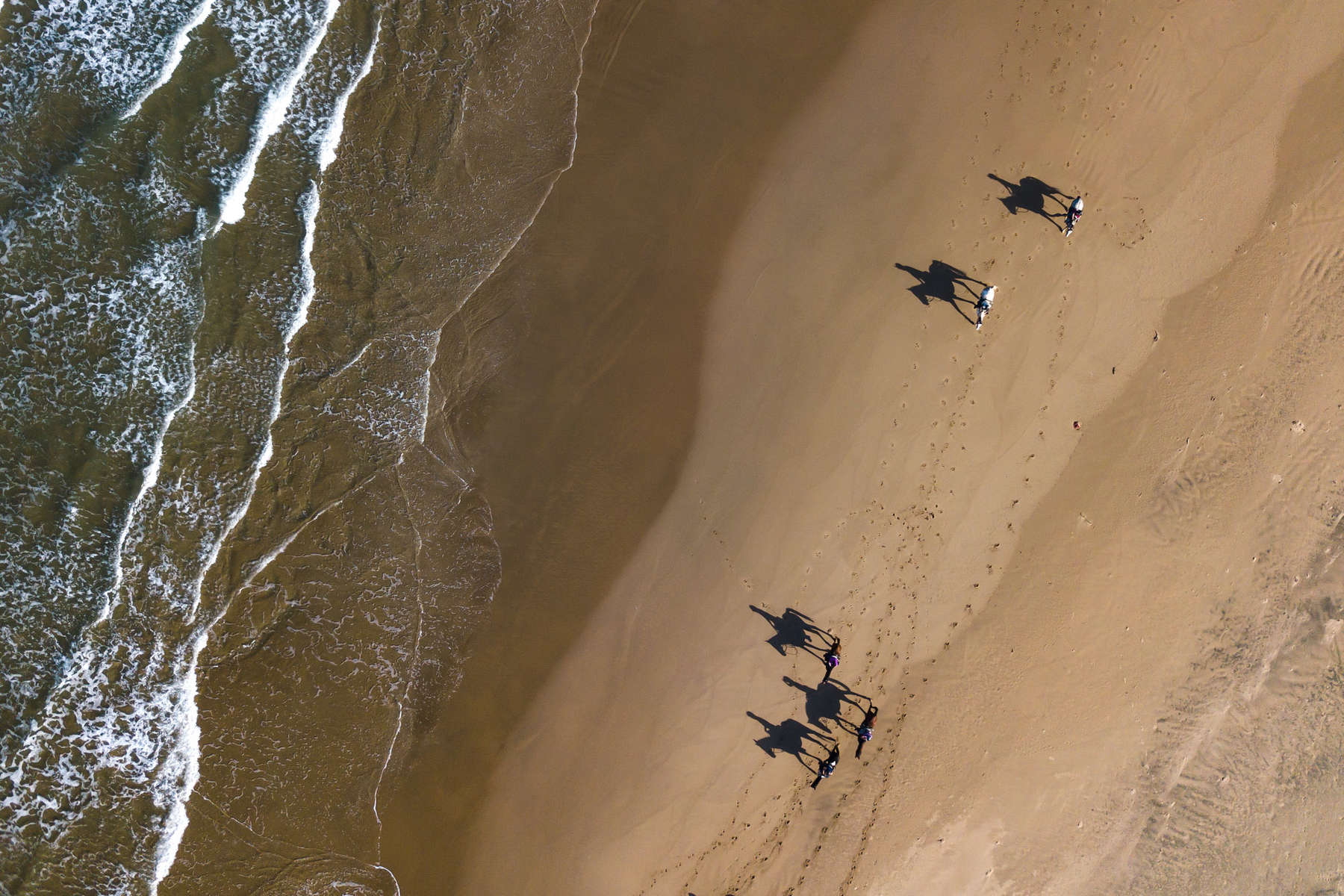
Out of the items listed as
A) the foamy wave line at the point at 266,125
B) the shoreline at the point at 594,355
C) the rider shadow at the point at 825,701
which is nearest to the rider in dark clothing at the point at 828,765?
the rider shadow at the point at 825,701

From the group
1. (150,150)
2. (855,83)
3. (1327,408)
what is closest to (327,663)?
(150,150)

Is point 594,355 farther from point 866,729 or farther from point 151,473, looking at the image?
point 866,729

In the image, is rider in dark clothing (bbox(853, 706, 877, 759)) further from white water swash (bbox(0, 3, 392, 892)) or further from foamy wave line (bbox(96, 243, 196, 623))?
foamy wave line (bbox(96, 243, 196, 623))

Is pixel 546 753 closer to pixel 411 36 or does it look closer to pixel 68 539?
pixel 68 539

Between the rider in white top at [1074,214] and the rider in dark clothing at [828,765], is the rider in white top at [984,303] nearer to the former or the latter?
the rider in white top at [1074,214]

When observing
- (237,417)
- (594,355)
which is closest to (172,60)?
(237,417)
